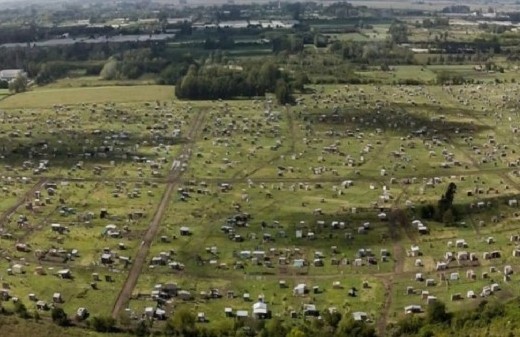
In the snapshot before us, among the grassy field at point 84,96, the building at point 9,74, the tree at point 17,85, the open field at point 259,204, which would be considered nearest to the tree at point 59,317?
the open field at point 259,204

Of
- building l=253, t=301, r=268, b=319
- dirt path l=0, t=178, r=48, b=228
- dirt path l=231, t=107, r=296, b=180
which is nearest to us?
building l=253, t=301, r=268, b=319

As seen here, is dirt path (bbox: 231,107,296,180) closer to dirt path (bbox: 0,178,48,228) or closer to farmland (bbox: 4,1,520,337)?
farmland (bbox: 4,1,520,337)

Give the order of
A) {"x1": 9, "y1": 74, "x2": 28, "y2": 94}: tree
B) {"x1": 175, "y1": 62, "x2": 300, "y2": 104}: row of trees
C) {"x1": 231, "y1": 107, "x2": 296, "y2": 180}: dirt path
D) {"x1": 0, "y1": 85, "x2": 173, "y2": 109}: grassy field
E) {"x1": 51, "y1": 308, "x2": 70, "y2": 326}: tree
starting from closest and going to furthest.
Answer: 1. {"x1": 51, "y1": 308, "x2": 70, "y2": 326}: tree
2. {"x1": 231, "y1": 107, "x2": 296, "y2": 180}: dirt path
3. {"x1": 0, "y1": 85, "x2": 173, "y2": 109}: grassy field
4. {"x1": 175, "y1": 62, "x2": 300, "y2": 104}: row of trees
5. {"x1": 9, "y1": 74, "x2": 28, "y2": 94}: tree

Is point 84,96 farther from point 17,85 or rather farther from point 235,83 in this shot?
point 235,83

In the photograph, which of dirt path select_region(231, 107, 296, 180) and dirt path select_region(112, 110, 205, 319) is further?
dirt path select_region(231, 107, 296, 180)

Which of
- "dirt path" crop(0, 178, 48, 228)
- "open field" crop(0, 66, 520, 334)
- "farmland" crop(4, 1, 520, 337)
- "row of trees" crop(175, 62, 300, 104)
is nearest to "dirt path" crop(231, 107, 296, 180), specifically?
"open field" crop(0, 66, 520, 334)

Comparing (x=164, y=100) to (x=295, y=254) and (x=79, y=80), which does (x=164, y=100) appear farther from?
(x=295, y=254)
